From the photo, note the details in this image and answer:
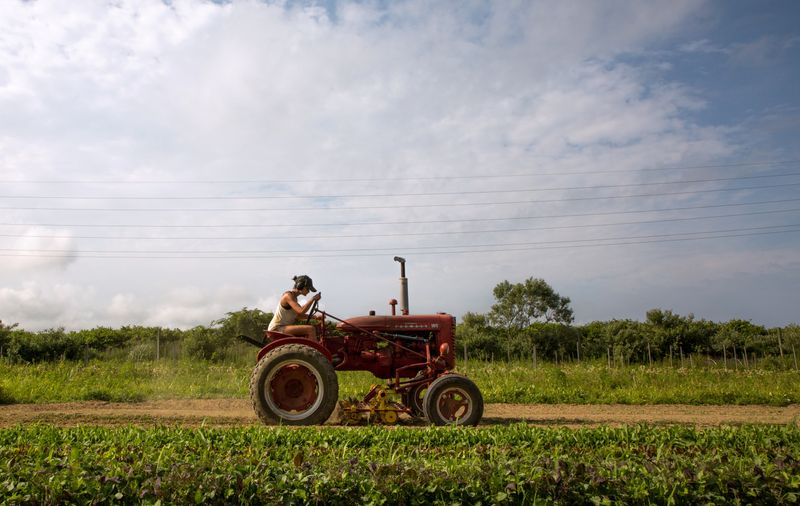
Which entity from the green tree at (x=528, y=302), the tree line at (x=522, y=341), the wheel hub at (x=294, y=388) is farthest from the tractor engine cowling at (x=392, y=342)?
the green tree at (x=528, y=302)

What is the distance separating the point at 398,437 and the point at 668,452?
248 cm

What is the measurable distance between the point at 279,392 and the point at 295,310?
3.62 feet

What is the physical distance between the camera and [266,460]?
472 centimetres

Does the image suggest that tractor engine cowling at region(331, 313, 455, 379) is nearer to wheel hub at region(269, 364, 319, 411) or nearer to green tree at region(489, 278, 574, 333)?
wheel hub at region(269, 364, 319, 411)

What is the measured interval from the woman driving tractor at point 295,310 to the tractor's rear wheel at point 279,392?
0.40m

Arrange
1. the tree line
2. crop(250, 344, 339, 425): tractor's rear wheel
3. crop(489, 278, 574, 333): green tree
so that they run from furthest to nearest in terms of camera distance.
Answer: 1. crop(489, 278, 574, 333): green tree
2. the tree line
3. crop(250, 344, 339, 425): tractor's rear wheel

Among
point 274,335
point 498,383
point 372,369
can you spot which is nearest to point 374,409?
point 372,369

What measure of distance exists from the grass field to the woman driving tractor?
10.6 feet

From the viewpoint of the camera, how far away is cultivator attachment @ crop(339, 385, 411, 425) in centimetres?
826

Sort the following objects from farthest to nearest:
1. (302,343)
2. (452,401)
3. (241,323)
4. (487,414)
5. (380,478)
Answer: (241,323) → (487,414) → (302,343) → (452,401) → (380,478)

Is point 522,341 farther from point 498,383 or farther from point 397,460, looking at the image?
point 397,460

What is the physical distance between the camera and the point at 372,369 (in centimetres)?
907

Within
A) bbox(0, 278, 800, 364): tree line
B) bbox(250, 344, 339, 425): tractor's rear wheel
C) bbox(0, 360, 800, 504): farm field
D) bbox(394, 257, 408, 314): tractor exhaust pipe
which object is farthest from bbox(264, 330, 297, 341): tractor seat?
bbox(0, 278, 800, 364): tree line

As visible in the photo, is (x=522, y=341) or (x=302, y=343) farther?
(x=522, y=341)
